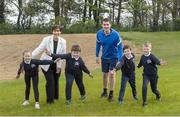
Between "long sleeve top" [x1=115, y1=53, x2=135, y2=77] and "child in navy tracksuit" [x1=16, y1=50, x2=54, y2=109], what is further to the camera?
"long sleeve top" [x1=115, y1=53, x2=135, y2=77]

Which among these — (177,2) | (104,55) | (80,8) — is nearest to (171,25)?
(177,2)

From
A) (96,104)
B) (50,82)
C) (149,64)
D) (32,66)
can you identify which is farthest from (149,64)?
(32,66)

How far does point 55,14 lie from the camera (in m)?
61.6

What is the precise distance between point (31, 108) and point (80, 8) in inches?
2078

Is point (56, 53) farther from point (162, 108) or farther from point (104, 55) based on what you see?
point (162, 108)

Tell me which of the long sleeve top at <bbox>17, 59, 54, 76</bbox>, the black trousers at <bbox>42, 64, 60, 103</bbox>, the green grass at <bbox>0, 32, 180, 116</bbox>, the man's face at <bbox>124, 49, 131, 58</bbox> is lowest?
the green grass at <bbox>0, 32, 180, 116</bbox>

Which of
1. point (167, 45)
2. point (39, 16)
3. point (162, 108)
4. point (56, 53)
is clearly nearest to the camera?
point (162, 108)

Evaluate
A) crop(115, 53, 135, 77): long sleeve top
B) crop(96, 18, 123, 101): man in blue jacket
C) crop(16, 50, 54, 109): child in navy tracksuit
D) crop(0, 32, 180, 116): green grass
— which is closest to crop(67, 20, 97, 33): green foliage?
crop(0, 32, 180, 116): green grass

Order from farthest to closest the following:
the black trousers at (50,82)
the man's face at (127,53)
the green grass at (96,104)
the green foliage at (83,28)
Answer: the green foliage at (83,28) < the black trousers at (50,82) < the man's face at (127,53) < the green grass at (96,104)

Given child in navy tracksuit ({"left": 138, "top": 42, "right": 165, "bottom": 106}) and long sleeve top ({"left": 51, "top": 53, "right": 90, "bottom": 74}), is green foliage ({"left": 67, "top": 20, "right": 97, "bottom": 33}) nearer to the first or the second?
long sleeve top ({"left": 51, "top": 53, "right": 90, "bottom": 74})

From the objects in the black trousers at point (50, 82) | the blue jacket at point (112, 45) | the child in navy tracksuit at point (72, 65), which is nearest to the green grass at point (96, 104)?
the black trousers at point (50, 82)

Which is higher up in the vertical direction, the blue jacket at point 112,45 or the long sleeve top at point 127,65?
the blue jacket at point 112,45

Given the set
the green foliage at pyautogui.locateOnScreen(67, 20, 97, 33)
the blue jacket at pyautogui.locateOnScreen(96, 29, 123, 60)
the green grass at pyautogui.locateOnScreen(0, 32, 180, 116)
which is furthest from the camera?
the green foliage at pyautogui.locateOnScreen(67, 20, 97, 33)

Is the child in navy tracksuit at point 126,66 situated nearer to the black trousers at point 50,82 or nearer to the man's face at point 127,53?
the man's face at point 127,53
